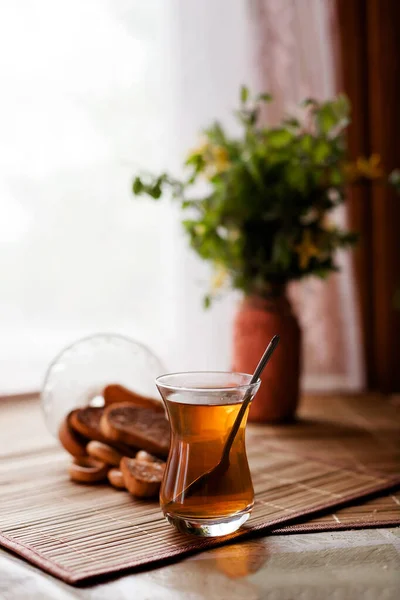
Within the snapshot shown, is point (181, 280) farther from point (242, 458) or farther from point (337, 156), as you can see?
Result: point (242, 458)

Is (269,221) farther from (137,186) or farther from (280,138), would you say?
(137,186)

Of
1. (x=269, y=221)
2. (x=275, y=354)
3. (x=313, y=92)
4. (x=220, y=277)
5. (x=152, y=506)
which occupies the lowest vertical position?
(x=152, y=506)

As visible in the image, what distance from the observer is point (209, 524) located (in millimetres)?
823

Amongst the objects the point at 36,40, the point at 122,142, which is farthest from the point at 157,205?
the point at 36,40

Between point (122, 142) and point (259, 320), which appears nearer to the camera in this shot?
point (259, 320)

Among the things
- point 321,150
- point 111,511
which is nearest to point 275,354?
point 321,150

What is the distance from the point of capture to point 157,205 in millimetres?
2258

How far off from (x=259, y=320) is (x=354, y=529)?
0.76 metres

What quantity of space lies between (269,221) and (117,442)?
0.68 metres

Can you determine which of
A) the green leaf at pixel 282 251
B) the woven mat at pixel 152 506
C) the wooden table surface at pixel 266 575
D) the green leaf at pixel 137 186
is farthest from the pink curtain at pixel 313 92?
the wooden table surface at pixel 266 575

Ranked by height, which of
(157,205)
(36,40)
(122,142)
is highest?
(36,40)

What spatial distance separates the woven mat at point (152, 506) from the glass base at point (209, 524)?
11 mm

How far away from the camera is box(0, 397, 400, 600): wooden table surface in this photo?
2.34 feet

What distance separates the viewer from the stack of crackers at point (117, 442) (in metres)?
1.05
